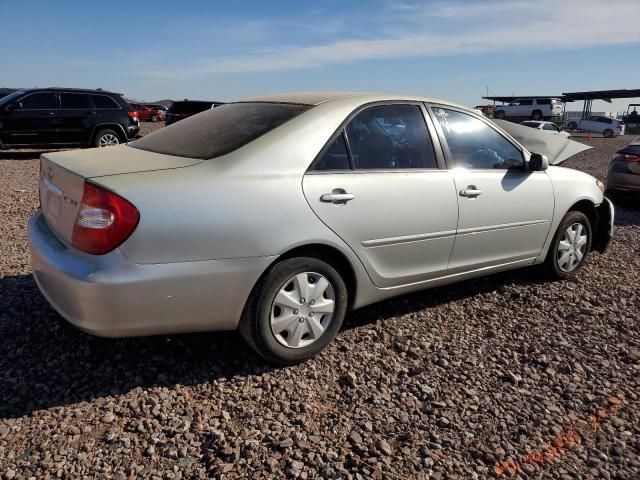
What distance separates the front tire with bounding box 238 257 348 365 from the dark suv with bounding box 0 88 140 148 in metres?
11.6

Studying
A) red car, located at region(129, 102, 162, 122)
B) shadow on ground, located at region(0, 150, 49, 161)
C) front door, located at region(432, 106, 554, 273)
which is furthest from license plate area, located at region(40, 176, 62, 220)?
red car, located at region(129, 102, 162, 122)

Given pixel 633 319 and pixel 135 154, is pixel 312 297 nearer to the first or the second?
pixel 135 154

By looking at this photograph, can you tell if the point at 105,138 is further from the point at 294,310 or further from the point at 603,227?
the point at 294,310

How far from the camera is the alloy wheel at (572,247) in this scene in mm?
4668

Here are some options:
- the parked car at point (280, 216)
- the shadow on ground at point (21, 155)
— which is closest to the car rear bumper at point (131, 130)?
the shadow on ground at point (21, 155)

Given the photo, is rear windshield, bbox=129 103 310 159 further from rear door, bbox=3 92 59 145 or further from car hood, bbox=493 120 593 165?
rear door, bbox=3 92 59 145

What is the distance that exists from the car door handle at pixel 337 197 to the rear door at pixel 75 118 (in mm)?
11897

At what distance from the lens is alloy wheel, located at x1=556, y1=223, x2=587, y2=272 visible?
4668 millimetres

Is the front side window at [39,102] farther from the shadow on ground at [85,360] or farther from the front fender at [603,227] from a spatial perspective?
the front fender at [603,227]

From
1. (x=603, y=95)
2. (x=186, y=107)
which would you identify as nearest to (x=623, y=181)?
(x=186, y=107)

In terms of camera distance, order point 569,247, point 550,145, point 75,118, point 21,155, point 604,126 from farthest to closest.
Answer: point 604,126 < point 21,155 < point 75,118 < point 550,145 < point 569,247

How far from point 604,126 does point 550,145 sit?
134ft

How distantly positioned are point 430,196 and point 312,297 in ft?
3.50

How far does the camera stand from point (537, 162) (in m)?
4.13
